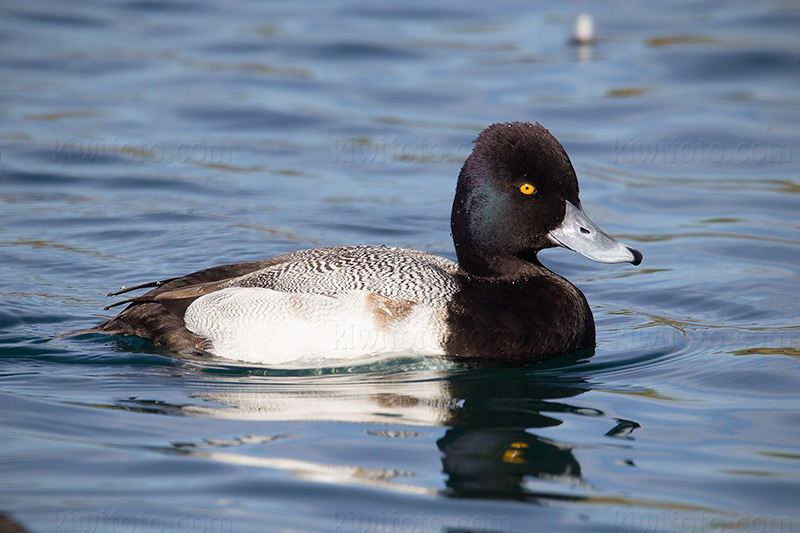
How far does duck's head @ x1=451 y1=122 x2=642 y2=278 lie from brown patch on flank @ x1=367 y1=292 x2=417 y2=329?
2.20 feet

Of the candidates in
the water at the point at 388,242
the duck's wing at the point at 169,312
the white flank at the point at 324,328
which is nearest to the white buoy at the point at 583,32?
the water at the point at 388,242

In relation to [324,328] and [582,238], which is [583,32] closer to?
[582,238]

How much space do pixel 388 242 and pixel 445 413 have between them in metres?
3.90

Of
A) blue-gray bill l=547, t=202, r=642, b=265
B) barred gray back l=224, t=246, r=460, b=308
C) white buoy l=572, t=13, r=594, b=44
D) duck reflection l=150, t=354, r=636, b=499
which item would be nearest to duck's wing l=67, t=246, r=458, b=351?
barred gray back l=224, t=246, r=460, b=308

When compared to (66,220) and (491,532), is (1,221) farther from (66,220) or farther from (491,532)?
(491,532)

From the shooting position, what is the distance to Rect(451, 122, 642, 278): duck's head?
6348mm

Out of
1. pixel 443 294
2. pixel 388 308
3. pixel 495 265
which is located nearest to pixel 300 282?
pixel 388 308

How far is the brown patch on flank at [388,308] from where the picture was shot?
6125 mm

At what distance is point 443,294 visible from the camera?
20.7ft

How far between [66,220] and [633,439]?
6.32 m

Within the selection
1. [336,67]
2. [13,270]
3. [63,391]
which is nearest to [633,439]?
[63,391]

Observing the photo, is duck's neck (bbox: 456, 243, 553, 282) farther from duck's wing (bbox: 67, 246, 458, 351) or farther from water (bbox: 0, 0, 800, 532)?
water (bbox: 0, 0, 800, 532)

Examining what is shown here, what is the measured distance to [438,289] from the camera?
634 centimetres

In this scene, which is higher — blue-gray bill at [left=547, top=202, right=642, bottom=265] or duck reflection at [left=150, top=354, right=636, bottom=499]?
blue-gray bill at [left=547, top=202, right=642, bottom=265]
